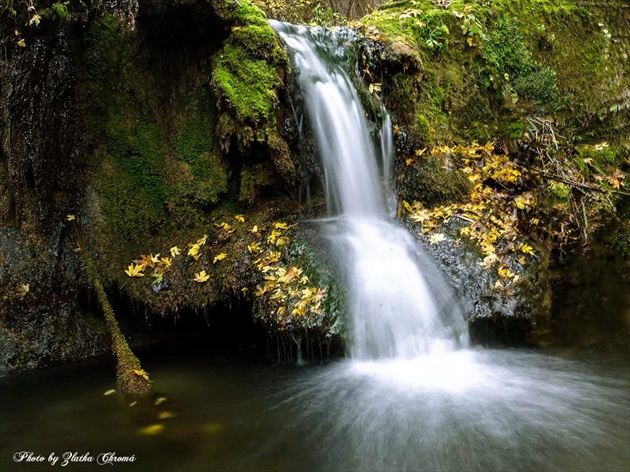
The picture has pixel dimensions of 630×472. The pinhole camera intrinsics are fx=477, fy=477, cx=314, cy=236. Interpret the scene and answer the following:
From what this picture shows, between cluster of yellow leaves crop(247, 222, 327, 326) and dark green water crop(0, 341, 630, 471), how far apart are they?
0.55 m

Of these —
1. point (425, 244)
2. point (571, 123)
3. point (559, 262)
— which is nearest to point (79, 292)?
point (425, 244)

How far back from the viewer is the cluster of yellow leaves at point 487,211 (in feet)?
16.9

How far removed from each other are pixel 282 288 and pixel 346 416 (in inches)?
54.5

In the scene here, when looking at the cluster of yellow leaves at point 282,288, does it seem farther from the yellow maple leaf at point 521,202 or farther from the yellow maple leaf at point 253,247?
the yellow maple leaf at point 521,202

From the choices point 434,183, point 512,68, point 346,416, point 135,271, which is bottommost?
point 346,416

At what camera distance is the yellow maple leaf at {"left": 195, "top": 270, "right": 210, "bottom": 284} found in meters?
4.91

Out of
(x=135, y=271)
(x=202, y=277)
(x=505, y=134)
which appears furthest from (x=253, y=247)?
(x=505, y=134)

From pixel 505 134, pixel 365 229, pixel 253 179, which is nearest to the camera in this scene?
pixel 253 179

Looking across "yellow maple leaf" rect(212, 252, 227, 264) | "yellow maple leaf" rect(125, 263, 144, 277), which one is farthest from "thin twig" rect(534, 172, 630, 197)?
"yellow maple leaf" rect(125, 263, 144, 277)

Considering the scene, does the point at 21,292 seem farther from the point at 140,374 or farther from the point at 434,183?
the point at 434,183

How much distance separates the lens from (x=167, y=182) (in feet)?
18.0

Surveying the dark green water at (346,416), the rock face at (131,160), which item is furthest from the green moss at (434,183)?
the dark green water at (346,416)

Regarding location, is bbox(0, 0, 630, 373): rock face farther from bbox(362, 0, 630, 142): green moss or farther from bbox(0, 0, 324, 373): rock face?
bbox(362, 0, 630, 142): green moss

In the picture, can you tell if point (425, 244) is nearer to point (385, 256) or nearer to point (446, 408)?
point (385, 256)
